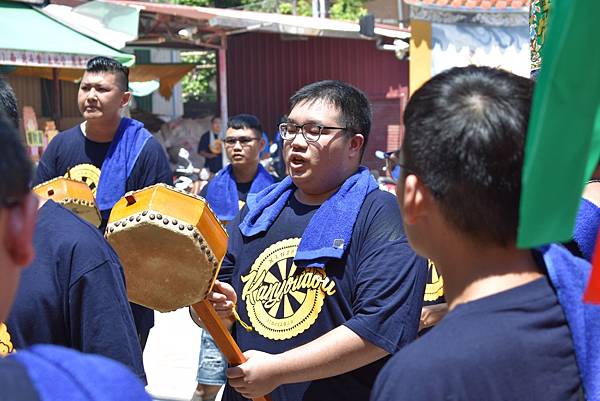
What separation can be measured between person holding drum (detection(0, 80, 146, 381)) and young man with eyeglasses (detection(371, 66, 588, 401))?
814mm

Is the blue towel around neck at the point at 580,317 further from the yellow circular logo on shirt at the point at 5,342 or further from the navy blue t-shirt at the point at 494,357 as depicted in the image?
the yellow circular logo on shirt at the point at 5,342

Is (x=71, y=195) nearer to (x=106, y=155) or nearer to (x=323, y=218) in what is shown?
(x=323, y=218)

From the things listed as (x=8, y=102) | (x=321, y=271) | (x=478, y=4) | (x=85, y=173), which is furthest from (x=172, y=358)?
(x=478, y=4)

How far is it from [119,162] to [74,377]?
374 centimetres

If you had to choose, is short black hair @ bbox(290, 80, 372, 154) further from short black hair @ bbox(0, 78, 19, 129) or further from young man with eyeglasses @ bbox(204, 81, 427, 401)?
short black hair @ bbox(0, 78, 19, 129)

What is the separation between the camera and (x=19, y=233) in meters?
1.26

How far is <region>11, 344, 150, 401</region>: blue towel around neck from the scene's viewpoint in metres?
1.29

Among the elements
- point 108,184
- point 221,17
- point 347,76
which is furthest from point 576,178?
point 347,76

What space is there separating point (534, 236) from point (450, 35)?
11687mm

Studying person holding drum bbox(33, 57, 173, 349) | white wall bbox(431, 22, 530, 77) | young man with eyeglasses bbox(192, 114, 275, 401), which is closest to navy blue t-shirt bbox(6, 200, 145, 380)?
person holding drum bbox(33, 57, 173, 349)

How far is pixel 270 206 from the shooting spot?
10.5ft

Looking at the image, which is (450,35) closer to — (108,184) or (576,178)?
(108,184)

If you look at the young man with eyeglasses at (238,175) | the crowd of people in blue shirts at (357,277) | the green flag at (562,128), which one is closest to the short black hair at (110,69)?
the young man with eyeglasses at (238,175)

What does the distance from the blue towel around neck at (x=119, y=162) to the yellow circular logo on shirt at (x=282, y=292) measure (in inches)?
78.6
